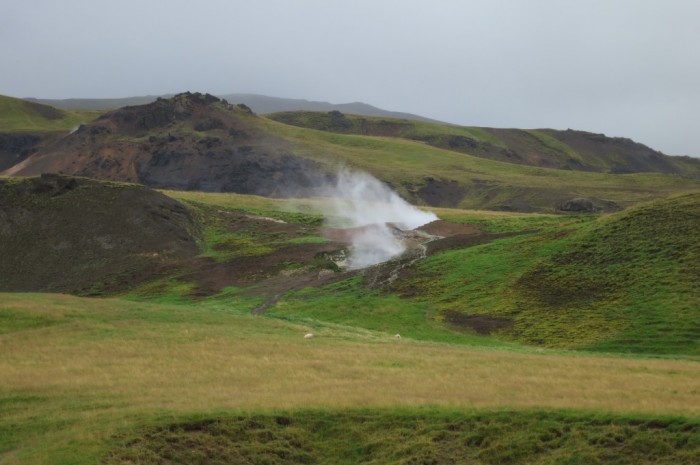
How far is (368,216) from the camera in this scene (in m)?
102

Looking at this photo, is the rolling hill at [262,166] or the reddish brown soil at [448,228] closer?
the reddish brown soil at [448,228]

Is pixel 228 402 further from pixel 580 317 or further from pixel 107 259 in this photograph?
pixel 107 259

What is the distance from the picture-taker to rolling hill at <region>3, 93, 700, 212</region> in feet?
468

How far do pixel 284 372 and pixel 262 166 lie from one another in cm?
12185

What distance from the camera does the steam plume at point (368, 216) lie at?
75.5 meters

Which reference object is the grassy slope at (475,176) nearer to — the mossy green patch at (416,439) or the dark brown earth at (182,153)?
the dark brown earth at (182,153)

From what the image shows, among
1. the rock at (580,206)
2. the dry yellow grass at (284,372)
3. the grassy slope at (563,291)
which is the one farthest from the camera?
the rock at (580,206)

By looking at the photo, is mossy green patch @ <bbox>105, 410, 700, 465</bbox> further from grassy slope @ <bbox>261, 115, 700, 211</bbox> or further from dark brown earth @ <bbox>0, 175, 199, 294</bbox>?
grassy slope @ <bbox>261, 115, 700, 211</bbox>

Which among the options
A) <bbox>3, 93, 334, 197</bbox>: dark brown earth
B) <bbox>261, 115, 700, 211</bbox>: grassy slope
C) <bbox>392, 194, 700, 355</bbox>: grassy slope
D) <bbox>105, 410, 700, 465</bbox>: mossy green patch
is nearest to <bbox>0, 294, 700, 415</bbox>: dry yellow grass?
<bbox>105, 410, 700, 465</bbox>: mossy green patch

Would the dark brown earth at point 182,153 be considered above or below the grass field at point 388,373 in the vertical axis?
above

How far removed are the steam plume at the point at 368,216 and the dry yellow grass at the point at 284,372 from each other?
3411 cm

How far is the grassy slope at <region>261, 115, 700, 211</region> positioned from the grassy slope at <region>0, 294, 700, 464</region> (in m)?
107

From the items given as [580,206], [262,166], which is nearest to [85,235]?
[262,166]

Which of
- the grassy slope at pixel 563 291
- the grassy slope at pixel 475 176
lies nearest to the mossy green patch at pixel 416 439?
the grassy slope at pixel 563 291
